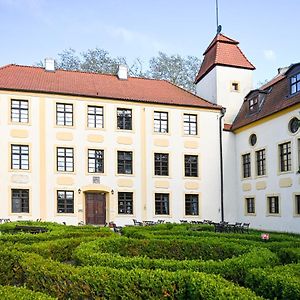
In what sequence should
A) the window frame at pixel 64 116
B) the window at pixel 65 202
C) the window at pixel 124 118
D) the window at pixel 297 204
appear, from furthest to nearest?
the window at pixel 124 118 < the window frame at pixel 64 116 < the window at pixel 65 202 < the window at pixel 297 204

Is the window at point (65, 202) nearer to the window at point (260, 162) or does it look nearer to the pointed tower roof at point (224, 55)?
the window at point (260, 162)

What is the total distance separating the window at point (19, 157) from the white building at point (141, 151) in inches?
2.2

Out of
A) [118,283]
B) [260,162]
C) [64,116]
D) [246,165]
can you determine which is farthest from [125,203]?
[118,283]

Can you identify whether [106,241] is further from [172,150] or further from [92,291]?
[172,150]

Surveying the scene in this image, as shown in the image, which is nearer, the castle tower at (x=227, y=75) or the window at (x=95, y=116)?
the window at (x=95, y=116)

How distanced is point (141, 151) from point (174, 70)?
67.1 feet

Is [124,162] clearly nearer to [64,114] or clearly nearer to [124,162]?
[124,162]

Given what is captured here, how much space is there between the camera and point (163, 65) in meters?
43.6

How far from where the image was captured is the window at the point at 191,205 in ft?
83.6

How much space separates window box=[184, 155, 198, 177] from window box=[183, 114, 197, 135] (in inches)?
62.8

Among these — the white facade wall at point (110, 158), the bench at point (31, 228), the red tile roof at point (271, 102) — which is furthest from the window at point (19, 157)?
the red tile roof at point (271, 102)

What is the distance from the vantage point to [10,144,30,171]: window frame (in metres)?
23.0

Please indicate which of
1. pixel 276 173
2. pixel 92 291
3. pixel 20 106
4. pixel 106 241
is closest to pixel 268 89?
pixel 276 173

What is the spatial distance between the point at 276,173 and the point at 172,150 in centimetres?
652
